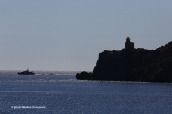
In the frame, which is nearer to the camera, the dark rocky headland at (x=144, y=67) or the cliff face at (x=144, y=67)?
the dark rocky headland at (x=144, y=67)

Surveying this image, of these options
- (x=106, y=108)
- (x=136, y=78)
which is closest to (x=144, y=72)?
(x=136, y=78)

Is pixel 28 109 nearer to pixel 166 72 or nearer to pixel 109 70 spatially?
pixel 166 72

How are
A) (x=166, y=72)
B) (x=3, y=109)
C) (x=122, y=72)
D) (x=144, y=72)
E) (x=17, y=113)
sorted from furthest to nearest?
1. (x=122, y=72)
2. (x=144, y=72)
3. (x=166, y=72)
4. (x=3, y=109)
5. (x=17, y=113)

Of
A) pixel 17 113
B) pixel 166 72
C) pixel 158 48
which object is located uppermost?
pixel 158 48

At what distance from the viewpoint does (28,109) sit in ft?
220

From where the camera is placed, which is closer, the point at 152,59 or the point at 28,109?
the point at 28,109

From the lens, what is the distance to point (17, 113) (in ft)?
202

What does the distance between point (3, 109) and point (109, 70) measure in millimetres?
133024

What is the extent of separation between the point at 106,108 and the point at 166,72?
95756 mm

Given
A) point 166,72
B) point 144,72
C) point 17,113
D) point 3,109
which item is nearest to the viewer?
point 17,113

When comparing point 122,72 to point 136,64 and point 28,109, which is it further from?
point 28,109

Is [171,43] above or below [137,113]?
above

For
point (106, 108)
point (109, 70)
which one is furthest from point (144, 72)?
point (106, 108)

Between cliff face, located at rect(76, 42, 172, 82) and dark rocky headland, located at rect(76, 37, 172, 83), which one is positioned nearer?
dark rocky headland, located at rect(76, 37, 172, 83)
